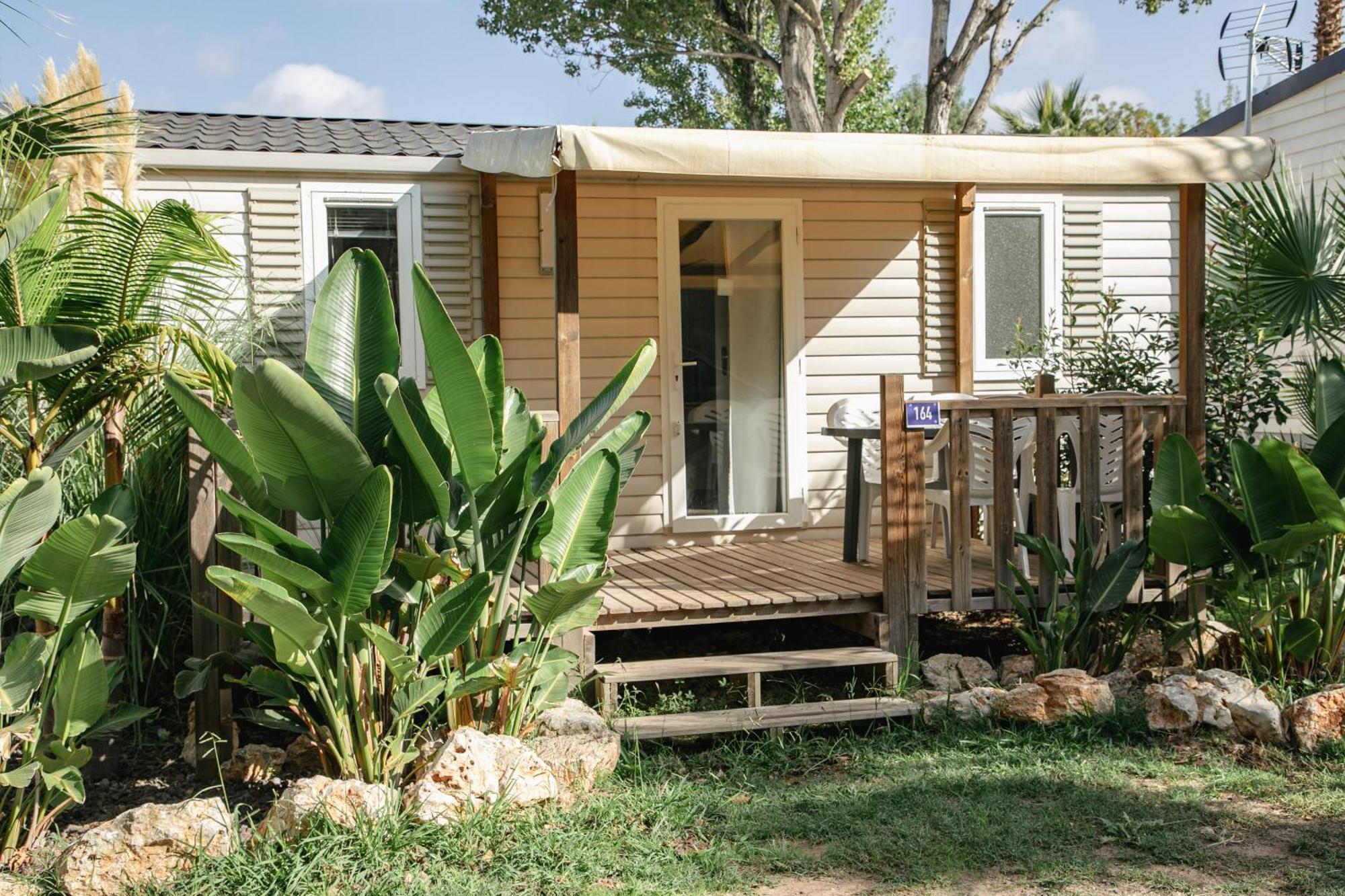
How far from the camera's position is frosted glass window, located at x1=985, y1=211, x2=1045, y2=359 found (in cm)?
863

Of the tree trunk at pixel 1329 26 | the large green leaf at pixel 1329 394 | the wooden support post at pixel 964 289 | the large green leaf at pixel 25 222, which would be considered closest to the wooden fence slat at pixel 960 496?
the large green leaf at pixel 1329 394

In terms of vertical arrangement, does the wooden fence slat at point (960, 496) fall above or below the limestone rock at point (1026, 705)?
above

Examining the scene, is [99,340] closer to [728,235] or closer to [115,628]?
[115,628]

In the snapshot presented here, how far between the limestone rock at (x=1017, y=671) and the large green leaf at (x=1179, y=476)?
37.6 inches

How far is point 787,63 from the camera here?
14547 millimetres

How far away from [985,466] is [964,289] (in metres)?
2.31

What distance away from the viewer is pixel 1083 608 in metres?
5.71

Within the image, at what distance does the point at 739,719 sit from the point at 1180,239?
11.7ft

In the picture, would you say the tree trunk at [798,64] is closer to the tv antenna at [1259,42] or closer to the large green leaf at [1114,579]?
the tv antenna at [1259,42]

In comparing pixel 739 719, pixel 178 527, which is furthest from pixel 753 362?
pixel 178 527

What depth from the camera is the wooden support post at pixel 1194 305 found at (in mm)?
6301

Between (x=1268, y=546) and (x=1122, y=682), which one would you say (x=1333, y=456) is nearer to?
(x=1268, y=546)

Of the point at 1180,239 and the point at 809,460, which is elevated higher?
the point at 1180,239

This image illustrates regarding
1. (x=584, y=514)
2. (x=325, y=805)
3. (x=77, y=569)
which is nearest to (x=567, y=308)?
→ (x=584, y=514)
